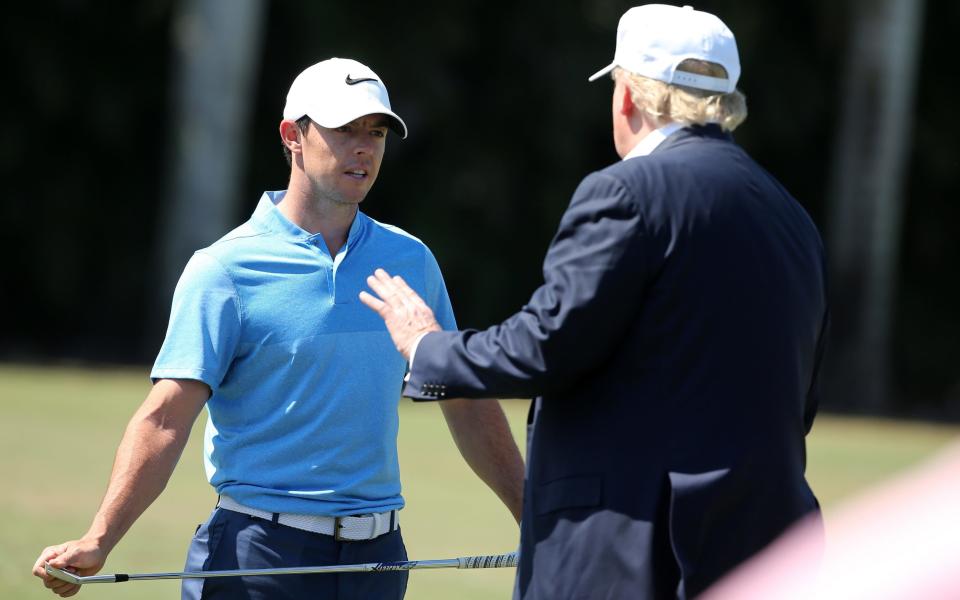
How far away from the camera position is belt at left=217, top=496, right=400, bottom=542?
4.42 m

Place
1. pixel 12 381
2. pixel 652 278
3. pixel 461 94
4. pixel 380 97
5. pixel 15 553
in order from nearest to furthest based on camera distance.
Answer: pixel 652 278 → pixel 380 97 → pixel 15 553 → pixel 12 381 → pixel 461 94

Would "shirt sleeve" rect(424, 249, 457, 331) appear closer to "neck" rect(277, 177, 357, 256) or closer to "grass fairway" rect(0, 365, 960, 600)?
"neck" rect(277, 177, 357, 256)

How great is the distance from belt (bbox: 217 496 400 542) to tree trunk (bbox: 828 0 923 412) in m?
16.9

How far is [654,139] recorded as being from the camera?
12.7 ft

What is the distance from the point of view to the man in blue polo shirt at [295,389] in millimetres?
4348

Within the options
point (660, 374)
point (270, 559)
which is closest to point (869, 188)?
point (270, 559)

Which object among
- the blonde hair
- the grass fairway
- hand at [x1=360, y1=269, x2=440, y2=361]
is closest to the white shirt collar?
the blonde hair

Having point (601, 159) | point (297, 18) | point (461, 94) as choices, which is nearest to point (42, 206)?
point (297, 18)

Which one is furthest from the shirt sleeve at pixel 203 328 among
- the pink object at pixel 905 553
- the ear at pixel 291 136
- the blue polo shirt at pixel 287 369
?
the pink object at pixel 905 553

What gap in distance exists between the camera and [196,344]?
4.33 metres

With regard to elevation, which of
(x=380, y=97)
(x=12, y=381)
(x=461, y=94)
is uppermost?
(x=380, y=97)

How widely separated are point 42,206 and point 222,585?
690 inches

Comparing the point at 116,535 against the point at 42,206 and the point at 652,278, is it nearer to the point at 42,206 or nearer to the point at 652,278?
the point at 652,278

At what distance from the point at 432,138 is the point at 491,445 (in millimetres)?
17630
